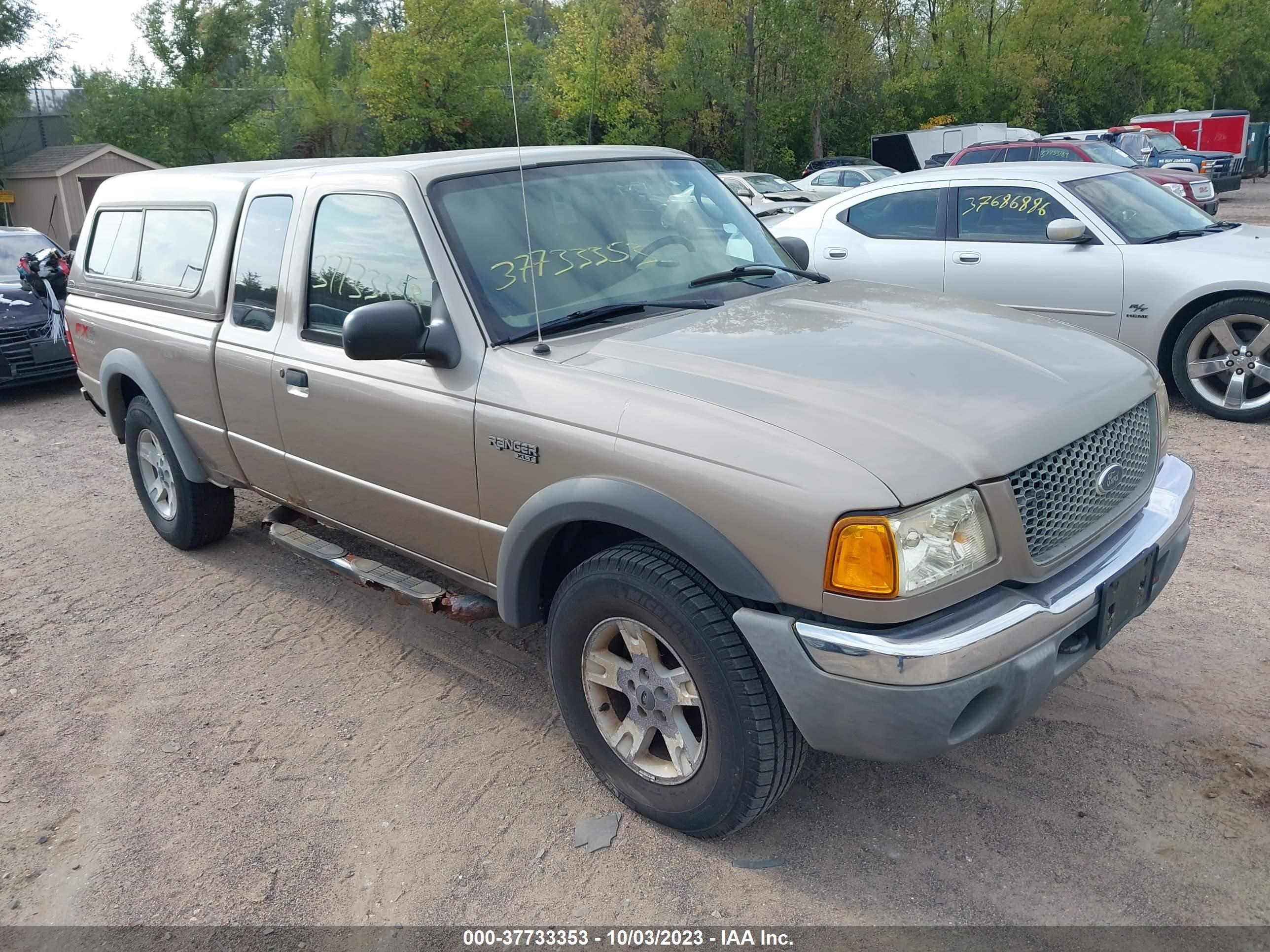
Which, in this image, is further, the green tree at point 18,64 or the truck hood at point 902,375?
the green tree at point 18,64

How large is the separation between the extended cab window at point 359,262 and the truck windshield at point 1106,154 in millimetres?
16737

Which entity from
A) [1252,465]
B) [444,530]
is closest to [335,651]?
[444,530]

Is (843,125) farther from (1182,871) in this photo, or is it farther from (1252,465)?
(1182,871)

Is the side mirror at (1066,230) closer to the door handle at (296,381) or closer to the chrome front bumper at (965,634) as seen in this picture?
the chrome front bumper at (965,634)

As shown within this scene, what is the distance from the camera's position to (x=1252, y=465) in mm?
5727

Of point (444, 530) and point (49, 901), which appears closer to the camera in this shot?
point (49, 901)

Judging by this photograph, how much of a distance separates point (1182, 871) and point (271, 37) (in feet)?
292

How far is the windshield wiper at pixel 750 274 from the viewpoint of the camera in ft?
12.3

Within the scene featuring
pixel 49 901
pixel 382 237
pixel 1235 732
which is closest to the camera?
pixel 49 901

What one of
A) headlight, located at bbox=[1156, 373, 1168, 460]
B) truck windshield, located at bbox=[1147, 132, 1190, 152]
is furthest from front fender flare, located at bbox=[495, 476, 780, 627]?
truck windshield, located at bbox=[1147, 132, 1190, 152]

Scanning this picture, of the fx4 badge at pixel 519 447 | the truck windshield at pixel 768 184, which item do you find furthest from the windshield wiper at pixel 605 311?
the truck windshield at pixel 768 184

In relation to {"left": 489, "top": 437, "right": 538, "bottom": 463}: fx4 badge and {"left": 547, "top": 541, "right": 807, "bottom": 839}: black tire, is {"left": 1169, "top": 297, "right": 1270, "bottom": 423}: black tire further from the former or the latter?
{"left": 489, "top": 437, "right": 538, "bottom": 463}: fx4 badge

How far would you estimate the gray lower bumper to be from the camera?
2.39 metres

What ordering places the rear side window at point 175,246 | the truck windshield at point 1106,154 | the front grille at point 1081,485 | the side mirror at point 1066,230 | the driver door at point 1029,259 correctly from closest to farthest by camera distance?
1. the front grille at point 1081,485
2. the rear side window at point 175,246
3. the side mirror at point 1066,230
4. the driver door at point 1029,259
5. the truck windshield at point 1106,154
